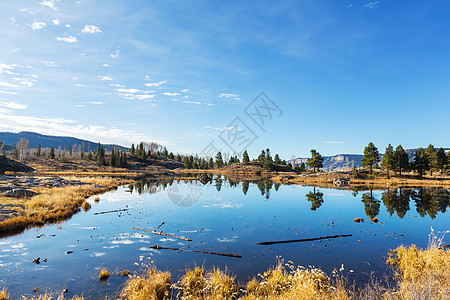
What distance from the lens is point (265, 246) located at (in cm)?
1738

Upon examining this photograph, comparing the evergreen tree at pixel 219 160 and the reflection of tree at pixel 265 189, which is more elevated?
the evergreen tree at pixel 219 160

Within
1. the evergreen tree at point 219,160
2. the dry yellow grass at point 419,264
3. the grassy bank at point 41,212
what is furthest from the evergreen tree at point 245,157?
the dry yellow grass at point 419,264

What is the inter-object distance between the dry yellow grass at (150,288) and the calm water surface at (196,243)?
1.08 meters

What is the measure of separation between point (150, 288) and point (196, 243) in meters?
7.98

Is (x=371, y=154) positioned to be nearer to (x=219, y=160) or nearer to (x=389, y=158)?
(x=389, y=158)

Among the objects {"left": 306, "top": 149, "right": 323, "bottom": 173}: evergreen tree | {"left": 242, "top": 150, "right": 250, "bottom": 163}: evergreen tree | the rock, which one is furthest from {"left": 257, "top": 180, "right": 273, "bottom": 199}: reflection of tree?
{"left": 242, "top": 150, "right": 250, "bottom": 163}: evergreen tree

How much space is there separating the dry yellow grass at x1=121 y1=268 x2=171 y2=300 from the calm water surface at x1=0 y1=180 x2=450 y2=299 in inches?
42.4

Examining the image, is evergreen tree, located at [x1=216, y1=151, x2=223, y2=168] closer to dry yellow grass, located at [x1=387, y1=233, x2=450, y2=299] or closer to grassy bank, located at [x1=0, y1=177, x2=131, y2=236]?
grassy bank, located at [x1=0, y1=177, x2=131, y2=236]

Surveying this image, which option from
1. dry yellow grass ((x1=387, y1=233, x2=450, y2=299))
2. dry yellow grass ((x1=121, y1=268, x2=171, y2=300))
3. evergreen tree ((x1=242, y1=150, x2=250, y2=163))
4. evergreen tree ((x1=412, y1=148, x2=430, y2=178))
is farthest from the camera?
evergreen tree ((x1=242, y1=150, x2=250, y2=163))

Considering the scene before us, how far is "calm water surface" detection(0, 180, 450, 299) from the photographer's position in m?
12.6

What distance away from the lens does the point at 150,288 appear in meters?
9.93

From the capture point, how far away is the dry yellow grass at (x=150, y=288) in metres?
9.33

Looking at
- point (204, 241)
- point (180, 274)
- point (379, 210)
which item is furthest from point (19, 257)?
point (379, 210)

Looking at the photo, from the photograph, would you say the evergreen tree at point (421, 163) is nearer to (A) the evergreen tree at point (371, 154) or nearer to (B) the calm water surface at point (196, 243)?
(A) the evergreen tree at point (371, 154)
